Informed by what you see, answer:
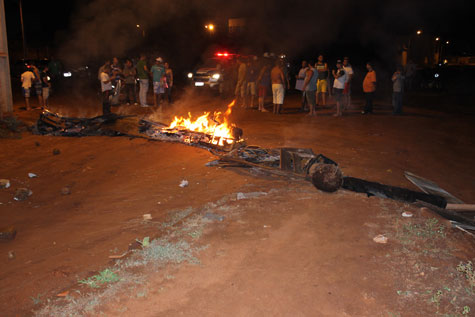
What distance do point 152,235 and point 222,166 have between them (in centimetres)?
270

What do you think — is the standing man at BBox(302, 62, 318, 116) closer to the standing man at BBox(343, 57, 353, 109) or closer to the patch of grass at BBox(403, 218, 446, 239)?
the standing man at BBox(343, 57, 353, 109)

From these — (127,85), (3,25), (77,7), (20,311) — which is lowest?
(20,311)

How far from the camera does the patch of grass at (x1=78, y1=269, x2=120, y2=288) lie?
326 centimetres

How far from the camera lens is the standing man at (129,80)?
1477cm

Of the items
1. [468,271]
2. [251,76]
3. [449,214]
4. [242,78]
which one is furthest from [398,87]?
[468,271]

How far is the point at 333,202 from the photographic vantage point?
5.05 metres

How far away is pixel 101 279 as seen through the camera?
3311 mm

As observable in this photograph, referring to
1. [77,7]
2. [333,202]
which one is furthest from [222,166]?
[77,7]

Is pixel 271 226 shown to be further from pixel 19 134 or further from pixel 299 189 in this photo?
pixel 19 134

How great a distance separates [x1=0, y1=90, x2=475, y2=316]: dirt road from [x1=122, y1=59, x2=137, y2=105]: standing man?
7119 millimetres

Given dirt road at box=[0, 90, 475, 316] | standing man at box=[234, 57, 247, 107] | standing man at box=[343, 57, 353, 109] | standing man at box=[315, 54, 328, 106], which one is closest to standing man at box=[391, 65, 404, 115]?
standing man at box=[343, 57, 353, 109]

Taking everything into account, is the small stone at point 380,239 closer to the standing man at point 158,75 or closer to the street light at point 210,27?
the standing man at point 158,75

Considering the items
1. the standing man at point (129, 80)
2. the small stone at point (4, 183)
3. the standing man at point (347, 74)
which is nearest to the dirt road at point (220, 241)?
the small stone at point (4, 183)

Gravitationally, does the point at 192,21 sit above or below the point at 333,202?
above
